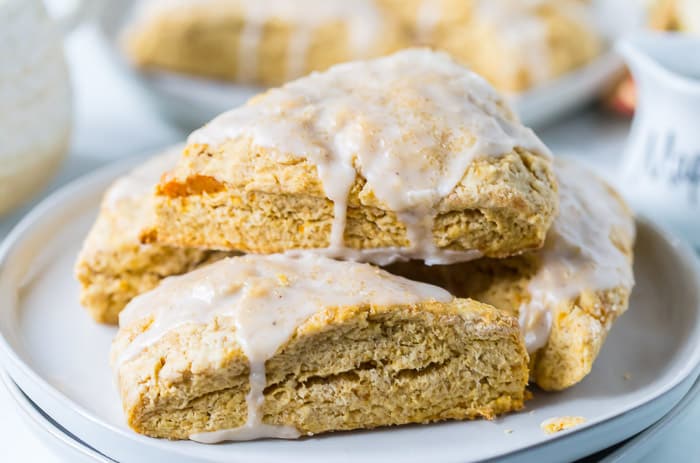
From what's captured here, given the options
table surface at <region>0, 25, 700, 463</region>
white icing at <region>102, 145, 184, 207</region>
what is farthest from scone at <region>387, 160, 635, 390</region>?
table surface at <region>0, 25, 700, 463</region>

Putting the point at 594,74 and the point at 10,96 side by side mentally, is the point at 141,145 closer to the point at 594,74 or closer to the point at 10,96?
the point at 10,96

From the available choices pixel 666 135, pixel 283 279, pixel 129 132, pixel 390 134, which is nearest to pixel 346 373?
pixel 283 279

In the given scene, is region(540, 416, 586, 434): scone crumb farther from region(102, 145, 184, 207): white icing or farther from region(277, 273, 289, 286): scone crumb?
region(102, 145, 184, 207): white icing

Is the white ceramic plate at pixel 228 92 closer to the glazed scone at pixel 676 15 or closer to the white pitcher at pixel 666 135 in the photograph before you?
the glazed scone at pixel 676 15

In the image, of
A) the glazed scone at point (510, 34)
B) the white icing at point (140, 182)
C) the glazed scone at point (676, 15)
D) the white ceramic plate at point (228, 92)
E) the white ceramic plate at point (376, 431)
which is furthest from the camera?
the glazed scone at point (676, 15)

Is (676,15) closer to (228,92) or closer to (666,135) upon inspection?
(666,135)

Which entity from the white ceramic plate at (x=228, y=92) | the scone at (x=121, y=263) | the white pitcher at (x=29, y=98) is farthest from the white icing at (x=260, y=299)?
the white ceramic plate at (x=228, y=92)
